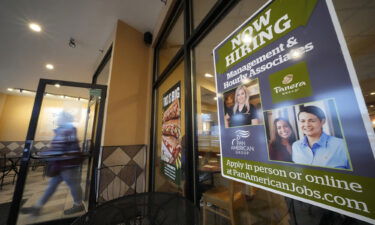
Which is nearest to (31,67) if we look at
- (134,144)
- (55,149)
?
(55,149)

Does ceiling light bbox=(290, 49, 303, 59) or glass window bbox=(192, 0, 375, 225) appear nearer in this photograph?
glass window bbox=(192, 0, 375, 225)

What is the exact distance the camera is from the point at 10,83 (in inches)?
185

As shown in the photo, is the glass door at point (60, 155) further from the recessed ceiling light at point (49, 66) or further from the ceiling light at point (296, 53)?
the ceiling light at point (296, 53)

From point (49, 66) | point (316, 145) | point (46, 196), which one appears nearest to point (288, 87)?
point (316, 145)

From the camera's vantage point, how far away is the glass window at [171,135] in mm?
1513

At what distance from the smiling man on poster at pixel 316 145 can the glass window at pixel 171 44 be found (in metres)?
1.57

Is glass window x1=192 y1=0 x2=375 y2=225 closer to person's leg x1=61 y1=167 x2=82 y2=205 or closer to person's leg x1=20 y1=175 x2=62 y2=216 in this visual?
person's leg x1=61 y1=167 x2=82 y2=205

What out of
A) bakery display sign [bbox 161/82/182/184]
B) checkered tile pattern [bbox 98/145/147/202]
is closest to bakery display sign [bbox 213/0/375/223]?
bakery display sign [bbox 161/82/182/184]

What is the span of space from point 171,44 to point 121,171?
201 cm

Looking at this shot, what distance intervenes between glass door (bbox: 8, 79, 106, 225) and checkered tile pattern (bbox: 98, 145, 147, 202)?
253 mm

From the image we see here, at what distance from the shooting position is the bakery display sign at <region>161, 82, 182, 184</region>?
5.11 ft

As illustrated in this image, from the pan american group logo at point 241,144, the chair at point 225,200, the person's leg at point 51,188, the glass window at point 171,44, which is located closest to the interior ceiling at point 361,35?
the pan american group logo at point 241,144

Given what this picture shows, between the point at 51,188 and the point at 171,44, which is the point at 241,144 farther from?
the point at 51,188

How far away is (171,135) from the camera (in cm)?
171
